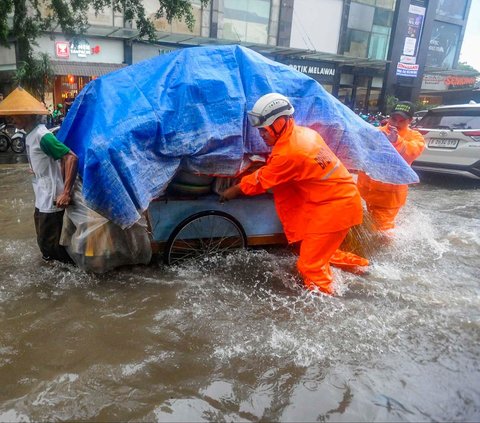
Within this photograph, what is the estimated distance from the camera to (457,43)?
2594cm

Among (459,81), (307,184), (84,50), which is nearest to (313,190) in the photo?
(307,184)

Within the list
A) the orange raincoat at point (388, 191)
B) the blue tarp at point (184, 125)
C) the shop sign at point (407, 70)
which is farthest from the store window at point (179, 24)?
the blue tarp at point (184, 125)

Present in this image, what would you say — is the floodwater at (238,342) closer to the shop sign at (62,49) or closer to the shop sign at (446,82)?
the shop sign at (62,49)

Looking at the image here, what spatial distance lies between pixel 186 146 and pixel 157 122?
0.94ft

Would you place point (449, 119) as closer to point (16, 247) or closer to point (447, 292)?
point (447, 292)

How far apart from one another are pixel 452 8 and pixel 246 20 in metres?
14.7

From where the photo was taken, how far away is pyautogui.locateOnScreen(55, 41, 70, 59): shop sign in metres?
14.6

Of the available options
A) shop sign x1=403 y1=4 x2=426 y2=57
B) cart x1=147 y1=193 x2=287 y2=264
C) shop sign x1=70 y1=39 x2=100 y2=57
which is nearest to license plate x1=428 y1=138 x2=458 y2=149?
cart x1=147 y1=193 x2=287 y2=264

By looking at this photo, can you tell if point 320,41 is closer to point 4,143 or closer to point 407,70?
point 407,70

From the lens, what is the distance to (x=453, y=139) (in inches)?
297

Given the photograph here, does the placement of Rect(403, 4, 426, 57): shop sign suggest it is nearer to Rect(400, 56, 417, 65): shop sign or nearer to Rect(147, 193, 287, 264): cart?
Rect(400, 56, 417, 65): shop sign

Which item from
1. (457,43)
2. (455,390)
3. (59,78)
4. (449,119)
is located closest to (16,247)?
(455,390)

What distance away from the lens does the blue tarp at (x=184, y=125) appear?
119 inches

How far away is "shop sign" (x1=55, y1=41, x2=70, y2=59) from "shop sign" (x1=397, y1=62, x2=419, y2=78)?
16.3 m
